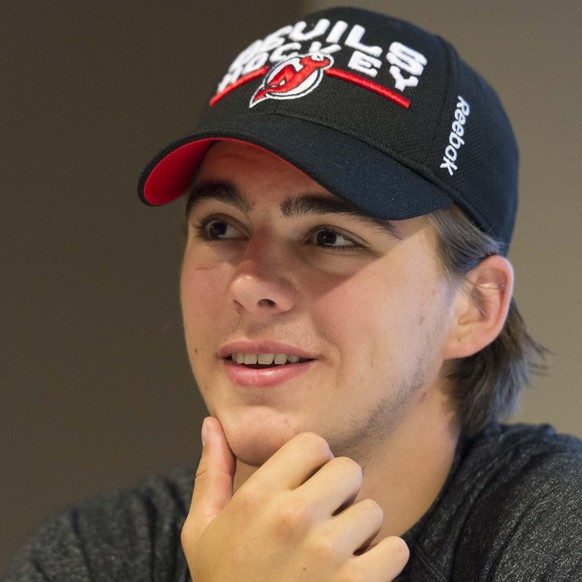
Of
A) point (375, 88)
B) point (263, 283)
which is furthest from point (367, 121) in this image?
point (263, 283)

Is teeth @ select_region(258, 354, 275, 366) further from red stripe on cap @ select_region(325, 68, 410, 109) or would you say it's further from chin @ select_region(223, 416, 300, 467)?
red stripe on cap @ select_region(325, 68, 410, 109)

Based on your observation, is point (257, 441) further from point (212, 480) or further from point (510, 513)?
point (510, 513)

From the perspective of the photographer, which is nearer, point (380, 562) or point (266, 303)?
point (380, 562)

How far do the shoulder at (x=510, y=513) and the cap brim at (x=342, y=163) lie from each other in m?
0.46

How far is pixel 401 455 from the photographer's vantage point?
4.79 feet

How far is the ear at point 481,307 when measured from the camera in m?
1.47

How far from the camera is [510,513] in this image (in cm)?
135

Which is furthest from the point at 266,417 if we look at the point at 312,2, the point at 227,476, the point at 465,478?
the point at 312,2

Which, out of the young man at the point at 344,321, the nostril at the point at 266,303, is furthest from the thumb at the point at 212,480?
the nostril at the point at 266,303

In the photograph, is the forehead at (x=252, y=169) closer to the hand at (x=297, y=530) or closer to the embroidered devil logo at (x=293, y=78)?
the embroidered devil logo at (x=293, y=78)

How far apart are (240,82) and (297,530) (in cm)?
70

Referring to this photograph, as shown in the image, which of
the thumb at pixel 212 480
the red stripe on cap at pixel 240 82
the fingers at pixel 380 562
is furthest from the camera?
the red stripe on cap at pixel 240 82

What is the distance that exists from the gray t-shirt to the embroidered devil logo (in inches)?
26.9

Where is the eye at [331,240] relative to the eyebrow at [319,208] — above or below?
below
